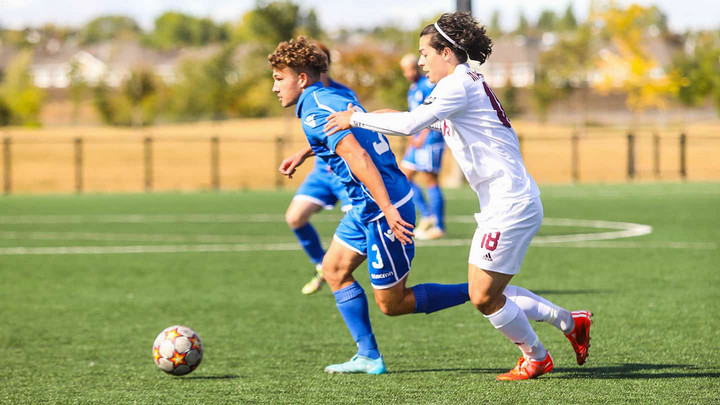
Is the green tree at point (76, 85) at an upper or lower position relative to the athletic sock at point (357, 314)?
upper

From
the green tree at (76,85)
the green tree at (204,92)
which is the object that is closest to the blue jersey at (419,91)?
the green tree at (204,92)

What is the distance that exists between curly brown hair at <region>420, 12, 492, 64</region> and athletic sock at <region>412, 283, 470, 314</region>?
4.49ft

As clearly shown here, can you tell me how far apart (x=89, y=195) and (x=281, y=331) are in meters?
20.8

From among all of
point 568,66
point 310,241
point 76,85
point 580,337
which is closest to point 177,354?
point 580,337

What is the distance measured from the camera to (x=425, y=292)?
5762 mm

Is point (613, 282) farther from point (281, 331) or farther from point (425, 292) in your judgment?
point (425, 292)

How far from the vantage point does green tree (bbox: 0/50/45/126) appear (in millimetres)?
72675

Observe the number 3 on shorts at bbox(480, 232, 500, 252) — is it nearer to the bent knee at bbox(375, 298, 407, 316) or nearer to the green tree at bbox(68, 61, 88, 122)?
the bent knee at bbox(375, 298, 407, 316)

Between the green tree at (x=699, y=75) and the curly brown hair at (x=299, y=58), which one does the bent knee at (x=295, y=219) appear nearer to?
the curly brown hair at (x=299, y=58)

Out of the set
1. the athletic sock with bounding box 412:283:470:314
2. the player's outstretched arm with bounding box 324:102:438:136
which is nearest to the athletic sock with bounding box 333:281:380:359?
the athletic sock with bounding box 412:283:470:314

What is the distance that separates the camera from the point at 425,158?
14.3 m

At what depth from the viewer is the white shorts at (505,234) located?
5.07 m

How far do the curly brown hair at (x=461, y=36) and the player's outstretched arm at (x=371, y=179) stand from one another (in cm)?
67

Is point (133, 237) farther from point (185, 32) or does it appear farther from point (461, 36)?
point (185, 32)
